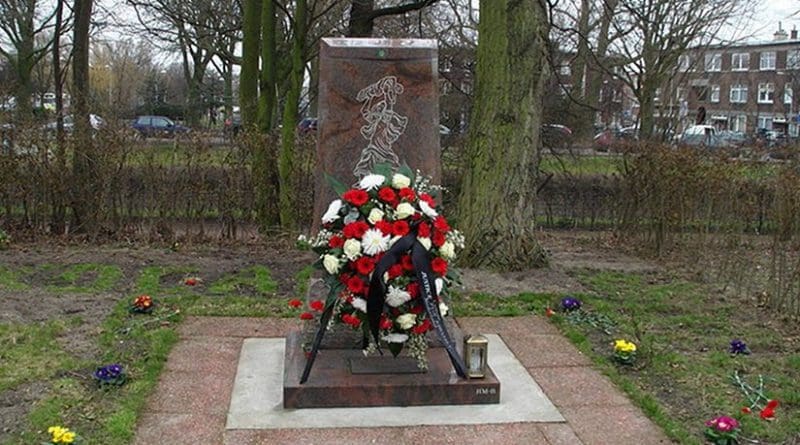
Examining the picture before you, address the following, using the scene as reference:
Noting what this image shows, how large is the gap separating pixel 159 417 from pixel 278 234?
6.41 meters

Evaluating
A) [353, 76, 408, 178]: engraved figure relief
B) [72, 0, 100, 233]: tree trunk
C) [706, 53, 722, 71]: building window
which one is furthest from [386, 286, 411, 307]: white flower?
[706, 53, 722, 71]: building window

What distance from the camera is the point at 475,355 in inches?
193

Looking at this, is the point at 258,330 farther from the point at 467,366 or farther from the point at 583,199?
the point at 583,199

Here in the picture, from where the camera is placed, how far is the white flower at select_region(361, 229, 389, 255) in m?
4.62

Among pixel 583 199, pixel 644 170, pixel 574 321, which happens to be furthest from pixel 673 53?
pixel 574 321

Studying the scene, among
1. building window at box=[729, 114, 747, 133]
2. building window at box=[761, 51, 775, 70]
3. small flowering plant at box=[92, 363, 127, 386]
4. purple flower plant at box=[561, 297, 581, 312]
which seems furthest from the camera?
building window at box=[761, 51, 775, 70]

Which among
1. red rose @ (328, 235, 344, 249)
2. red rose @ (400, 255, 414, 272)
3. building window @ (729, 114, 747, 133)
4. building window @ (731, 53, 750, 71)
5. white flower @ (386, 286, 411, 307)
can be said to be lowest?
white flower @ (386, 286, 411, 307)

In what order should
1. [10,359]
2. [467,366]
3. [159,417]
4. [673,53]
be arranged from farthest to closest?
[673,53] → [10,359] → [467,366] → [159,417]

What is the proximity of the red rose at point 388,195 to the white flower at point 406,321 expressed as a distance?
2.10ft

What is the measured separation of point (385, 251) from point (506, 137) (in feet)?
13.1

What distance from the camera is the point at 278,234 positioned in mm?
10922

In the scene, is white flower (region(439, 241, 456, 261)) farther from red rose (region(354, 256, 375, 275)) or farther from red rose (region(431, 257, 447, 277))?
red rose (region(354, 256, 375, 275))

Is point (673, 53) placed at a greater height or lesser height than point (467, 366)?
greater

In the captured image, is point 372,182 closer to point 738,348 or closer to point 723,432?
point 723,432
